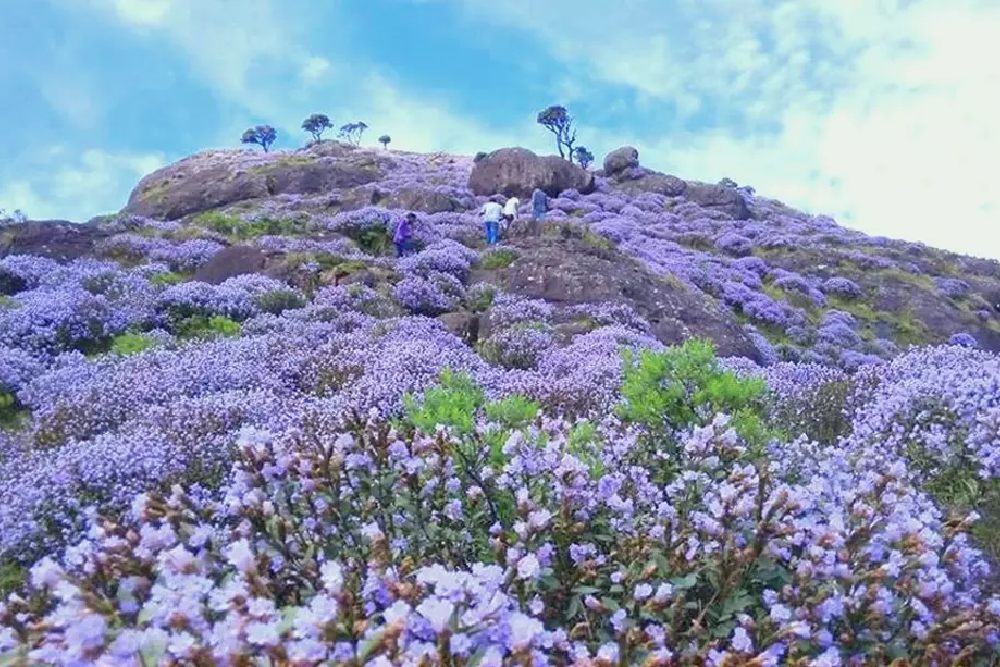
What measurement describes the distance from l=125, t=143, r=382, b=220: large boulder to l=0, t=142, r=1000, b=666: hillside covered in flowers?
25448 millimetres

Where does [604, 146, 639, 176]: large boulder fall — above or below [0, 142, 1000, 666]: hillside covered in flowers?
above

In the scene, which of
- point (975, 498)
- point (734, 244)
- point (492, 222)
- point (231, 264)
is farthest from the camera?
point (734, 244)

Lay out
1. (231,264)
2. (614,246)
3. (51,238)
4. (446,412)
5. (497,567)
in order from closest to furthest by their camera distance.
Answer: (497,567) → (446,412) → (231,264) → (614,246) → (51,238)

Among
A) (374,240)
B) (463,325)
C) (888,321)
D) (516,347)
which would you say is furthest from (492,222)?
(888,321)

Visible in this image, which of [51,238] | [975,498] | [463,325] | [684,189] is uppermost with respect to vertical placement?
[684,189]

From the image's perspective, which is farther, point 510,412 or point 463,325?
point 463,325

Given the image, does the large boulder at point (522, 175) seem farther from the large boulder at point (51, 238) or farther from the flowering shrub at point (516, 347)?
the flowering shrub at point (516, 347)

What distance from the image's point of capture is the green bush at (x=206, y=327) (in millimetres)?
14297

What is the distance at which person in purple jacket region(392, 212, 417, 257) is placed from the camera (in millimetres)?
23250

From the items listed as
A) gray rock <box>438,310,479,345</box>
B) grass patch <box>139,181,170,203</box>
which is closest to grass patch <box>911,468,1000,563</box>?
gray rock <box>438,310,479,345</box>

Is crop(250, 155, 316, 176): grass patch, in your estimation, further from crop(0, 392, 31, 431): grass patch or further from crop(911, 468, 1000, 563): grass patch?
crop(911, 468, 1000, 563): grass patch

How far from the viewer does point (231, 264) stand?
19062mm

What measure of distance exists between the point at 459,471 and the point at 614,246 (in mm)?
18052

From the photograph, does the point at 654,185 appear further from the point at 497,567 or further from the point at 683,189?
the point at 497,567
